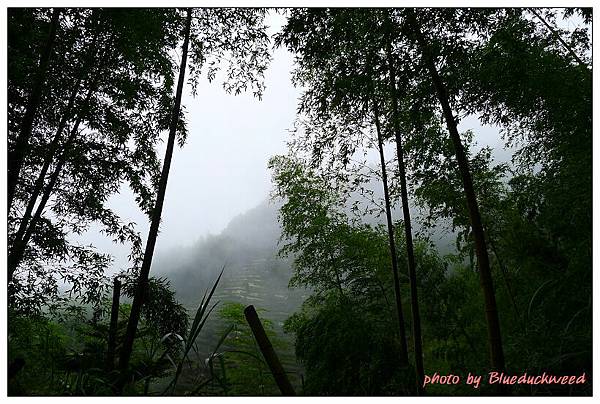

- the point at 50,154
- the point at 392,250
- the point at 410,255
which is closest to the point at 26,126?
the point at 50,154

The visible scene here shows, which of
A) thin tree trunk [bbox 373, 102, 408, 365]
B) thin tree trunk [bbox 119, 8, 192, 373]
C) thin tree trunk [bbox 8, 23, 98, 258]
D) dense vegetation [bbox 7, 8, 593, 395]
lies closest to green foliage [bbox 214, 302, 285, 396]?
dense vegetation [bbox 7, 8, 593, 395]

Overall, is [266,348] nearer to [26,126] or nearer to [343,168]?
[26,126]

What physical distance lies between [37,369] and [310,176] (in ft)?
15.0

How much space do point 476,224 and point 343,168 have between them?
230cm

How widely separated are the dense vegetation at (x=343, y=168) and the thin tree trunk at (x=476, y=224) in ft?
0.05

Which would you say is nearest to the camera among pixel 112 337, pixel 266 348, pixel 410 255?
pixel 266 348

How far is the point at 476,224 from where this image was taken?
273 centimetres

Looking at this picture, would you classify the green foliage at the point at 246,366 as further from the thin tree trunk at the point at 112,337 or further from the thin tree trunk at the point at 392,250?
the thin tree trunk at the point at 112,337

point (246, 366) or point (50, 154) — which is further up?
point (50, 154)

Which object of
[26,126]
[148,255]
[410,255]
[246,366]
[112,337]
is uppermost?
[26,126]

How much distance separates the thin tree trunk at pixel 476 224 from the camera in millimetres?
2542

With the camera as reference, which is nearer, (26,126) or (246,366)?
(26,126)
